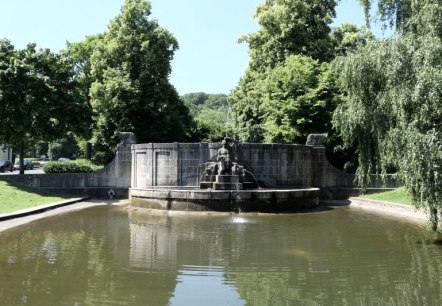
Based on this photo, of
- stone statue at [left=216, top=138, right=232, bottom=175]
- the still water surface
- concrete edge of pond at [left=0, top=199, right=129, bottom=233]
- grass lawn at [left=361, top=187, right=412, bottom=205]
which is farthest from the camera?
grass lawn at [left=361, top=187, right=412, bottom=205]

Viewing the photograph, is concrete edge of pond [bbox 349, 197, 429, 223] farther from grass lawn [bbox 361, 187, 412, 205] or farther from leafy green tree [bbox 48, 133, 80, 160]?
leafy green tree [bbox 48, 133, 80, 160]

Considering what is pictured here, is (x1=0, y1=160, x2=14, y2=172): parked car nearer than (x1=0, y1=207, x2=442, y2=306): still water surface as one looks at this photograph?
No

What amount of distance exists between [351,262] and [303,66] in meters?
25.1

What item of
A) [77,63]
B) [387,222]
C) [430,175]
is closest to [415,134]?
[430,175]

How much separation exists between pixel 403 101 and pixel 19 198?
58.1 ft

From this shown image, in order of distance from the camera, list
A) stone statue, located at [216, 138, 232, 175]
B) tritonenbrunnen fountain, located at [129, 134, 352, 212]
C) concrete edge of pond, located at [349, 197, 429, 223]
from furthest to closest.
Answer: stone statue, located at [216, 138, 232, 175], tritonenbrunnen fountain, located at [129, 134, 352, 212], concrete edge of pond, located at [349, 197, 429, 223]

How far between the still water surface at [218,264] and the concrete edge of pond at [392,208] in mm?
3060

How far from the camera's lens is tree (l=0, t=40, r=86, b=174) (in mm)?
25406

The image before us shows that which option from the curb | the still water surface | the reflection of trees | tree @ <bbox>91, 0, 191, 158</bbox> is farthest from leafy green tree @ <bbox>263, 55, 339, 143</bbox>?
the reflection of trees

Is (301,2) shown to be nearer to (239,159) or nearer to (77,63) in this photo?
(239,159)

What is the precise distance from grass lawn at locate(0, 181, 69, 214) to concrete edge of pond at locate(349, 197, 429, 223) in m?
15.9

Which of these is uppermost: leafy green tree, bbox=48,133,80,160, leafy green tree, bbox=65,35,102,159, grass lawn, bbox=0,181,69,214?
leafy green tree, bbox=65,35,102,159

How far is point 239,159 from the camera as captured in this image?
80.5 feet

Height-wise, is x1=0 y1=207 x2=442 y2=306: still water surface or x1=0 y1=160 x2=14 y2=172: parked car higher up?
x1=0 y1=160 x2=14 y2=172: parked car
